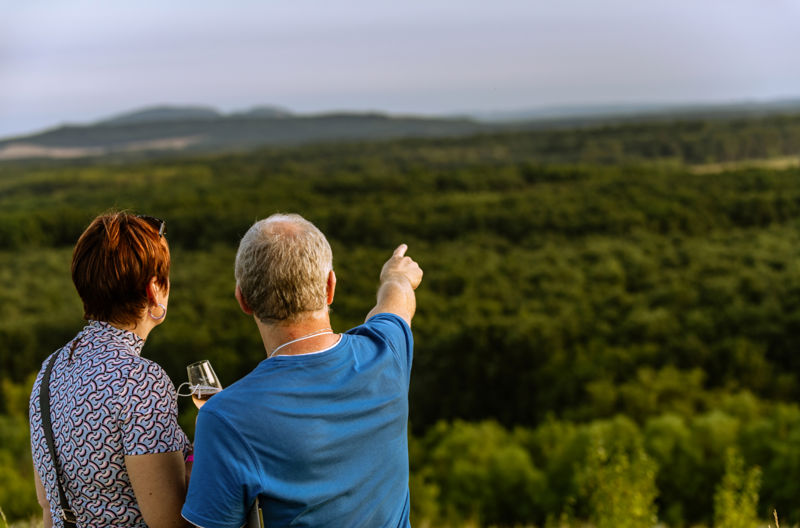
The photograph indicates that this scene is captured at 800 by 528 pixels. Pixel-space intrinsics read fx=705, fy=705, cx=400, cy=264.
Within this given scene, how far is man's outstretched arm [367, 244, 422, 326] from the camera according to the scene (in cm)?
228

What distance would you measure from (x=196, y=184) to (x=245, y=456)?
10908cm

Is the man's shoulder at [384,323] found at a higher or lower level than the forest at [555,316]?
higher

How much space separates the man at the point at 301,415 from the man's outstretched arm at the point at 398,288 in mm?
225

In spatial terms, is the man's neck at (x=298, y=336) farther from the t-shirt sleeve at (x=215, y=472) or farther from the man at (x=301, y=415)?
the t-shirt sleeve at (x=215, y=472)

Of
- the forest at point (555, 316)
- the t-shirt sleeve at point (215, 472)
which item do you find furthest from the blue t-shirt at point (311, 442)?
the forest at point (555, 316)

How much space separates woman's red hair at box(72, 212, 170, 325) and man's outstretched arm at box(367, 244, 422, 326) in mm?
667

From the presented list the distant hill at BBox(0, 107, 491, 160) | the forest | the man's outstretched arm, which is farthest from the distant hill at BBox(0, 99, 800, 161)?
the man's outstretched arm

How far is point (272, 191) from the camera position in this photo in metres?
91.1

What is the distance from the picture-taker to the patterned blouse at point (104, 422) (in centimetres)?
179

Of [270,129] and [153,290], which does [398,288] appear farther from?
[270,129]

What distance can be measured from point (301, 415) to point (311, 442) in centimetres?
7

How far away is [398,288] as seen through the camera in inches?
92.7

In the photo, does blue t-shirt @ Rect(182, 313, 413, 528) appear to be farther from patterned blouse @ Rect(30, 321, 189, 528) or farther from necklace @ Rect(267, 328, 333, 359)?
patterned blouse @ Rect(30, 321, 189, 528)

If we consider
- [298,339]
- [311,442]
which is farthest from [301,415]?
[298,339]
